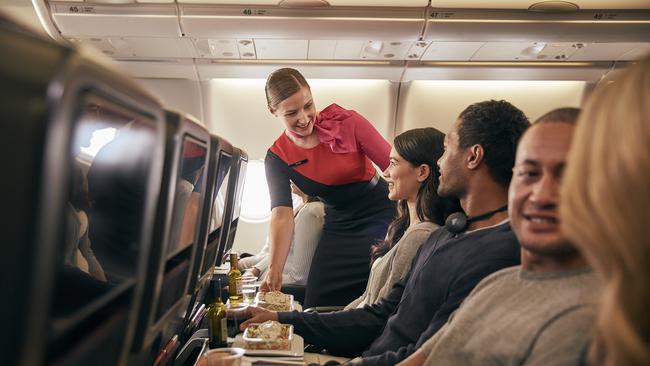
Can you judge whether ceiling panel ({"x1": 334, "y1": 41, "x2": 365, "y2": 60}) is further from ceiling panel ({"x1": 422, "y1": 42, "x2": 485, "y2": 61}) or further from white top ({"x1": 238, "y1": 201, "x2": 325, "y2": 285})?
white top ({"x1": 238, "y1": 201, "x2": 325, "y2": 285})

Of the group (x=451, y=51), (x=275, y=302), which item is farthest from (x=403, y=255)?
(x=451, y=51)

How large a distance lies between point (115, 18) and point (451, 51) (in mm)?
3134

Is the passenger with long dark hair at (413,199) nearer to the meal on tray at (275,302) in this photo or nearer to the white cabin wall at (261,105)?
the meal on tray at (275,302)

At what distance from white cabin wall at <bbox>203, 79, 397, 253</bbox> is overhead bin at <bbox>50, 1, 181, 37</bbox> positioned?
1587 millimetres

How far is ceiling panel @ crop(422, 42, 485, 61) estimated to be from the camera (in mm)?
5176

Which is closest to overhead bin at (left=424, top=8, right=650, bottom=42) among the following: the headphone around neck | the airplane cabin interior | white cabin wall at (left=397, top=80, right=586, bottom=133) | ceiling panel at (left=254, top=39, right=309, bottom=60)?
the airplane cabin interior

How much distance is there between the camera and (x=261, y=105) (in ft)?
21.2

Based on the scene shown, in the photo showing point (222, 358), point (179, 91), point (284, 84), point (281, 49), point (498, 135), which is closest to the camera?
point (222, 358)

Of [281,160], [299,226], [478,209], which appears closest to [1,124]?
[478,209]

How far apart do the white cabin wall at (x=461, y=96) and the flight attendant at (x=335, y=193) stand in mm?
3032

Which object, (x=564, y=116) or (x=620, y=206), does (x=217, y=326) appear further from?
(x=620, y=206)

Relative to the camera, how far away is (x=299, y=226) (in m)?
3.92

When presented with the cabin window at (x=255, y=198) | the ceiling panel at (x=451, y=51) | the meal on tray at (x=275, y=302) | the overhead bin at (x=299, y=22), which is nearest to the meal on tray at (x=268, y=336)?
the meal on tray at (x=275, y=302)

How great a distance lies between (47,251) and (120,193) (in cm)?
42
